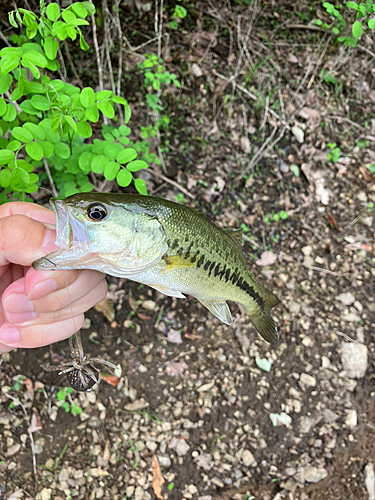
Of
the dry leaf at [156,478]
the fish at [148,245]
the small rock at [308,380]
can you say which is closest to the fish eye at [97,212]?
the fish at [148,245]

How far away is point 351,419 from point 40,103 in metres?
3.85

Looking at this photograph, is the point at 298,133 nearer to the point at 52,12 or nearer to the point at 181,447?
the point at 52,12

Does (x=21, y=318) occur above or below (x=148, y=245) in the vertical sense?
below

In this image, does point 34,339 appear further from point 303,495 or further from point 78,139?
point 303,495

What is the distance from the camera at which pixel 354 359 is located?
3.71 meters

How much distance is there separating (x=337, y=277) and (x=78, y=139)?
10.5ft

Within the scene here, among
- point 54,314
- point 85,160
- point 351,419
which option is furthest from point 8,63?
point 351,419

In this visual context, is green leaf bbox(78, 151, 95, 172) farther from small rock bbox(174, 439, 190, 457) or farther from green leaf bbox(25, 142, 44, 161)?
small rock bbox(174, 439, 190, 457)

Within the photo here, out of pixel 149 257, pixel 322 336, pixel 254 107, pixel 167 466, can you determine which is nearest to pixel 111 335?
pixel 167 466

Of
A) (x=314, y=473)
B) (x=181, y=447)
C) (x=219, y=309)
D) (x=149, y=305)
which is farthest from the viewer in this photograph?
(x=149, y=305)

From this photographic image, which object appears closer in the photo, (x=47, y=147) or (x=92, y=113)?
(x=92, y=113)

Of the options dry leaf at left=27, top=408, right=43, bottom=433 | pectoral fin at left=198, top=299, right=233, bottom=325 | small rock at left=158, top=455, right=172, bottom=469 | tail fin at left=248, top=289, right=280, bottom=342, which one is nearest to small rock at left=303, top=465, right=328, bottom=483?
small rock at left=158, top=455, right=172, bottom=469

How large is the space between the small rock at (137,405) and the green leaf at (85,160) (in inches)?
82.4

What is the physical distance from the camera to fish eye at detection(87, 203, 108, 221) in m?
1.66
